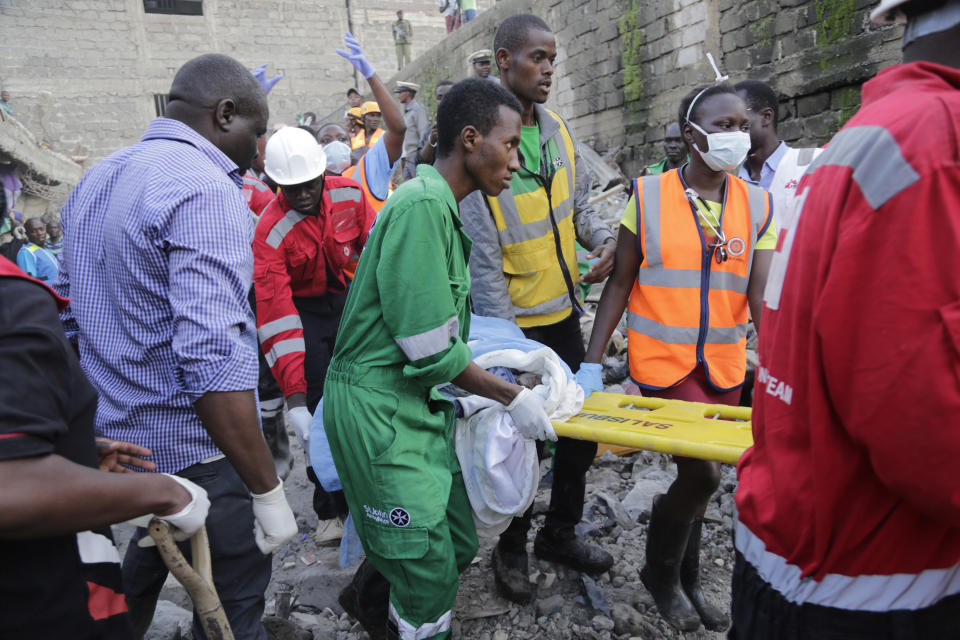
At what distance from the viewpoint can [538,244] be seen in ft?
10.1

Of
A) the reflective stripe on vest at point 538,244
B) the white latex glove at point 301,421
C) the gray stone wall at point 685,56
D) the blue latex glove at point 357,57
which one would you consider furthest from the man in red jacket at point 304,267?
the gray stone wall at point 685,56

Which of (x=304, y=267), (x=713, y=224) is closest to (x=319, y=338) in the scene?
(x=304, y=267)

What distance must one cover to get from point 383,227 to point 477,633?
181 cm

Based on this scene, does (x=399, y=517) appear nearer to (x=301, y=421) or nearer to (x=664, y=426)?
(x=664, y=426)

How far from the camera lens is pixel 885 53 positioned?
5633 mm

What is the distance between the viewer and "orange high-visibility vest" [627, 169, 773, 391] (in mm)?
2506

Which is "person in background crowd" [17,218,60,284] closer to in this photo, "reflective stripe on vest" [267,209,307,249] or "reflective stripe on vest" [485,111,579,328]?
"reflective stripe on vest" [267,209,307,249]

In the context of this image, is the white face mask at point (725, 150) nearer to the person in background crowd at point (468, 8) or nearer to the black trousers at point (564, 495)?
the black trousers at point (564, 495)

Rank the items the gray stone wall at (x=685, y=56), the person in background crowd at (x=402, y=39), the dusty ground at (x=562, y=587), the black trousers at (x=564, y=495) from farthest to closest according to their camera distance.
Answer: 1. the person in background crowd at (x=402, y=39)
2. the gray stone wall at (x=685, y=56)
3. the black trousers at (x=564, y=495)
4. the dusty ground at (x=562, y=587)

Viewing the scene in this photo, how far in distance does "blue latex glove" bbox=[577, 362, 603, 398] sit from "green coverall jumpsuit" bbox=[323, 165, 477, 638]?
0.84m

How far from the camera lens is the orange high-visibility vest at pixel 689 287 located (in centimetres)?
251

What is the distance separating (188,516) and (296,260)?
7.03 feet

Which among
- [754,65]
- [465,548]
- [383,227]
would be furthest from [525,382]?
[754,65]

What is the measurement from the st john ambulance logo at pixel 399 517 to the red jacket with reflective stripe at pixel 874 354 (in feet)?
3.60
